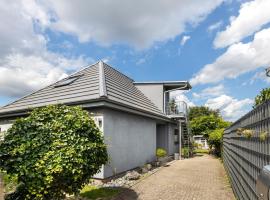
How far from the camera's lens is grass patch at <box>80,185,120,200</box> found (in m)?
8.11

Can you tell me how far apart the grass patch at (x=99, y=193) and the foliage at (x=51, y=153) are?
1.58 meters

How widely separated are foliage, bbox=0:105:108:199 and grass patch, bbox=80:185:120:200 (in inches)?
62.3

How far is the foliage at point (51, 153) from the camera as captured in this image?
19.4 feet

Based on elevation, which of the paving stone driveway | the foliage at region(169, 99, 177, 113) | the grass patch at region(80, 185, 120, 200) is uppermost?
the foliage at region(169, 99, 177, 113)

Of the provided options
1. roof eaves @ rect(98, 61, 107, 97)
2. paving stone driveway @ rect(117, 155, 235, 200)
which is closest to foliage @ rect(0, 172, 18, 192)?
paving stone driveway @ rect(117, 155, 235, 200)

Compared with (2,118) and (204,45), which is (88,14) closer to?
(204,45)

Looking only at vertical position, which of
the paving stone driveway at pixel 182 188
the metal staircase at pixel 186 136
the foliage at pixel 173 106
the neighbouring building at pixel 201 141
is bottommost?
the neighbouring building at pixel 201 141

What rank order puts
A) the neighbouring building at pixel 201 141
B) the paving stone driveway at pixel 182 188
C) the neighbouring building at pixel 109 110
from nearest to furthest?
1. the paving stone driveway at pixel 182 188
2. the neighbouring building at pixel 109 110
3. the neighbouring building at pixel 201 141

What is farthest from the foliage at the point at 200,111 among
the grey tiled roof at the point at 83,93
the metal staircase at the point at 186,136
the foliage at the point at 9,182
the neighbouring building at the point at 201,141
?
the foliage at the point at 9,182

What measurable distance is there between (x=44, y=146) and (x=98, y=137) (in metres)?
1.64

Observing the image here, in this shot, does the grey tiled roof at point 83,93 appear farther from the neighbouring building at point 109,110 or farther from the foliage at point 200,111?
the foliage at point 200,111

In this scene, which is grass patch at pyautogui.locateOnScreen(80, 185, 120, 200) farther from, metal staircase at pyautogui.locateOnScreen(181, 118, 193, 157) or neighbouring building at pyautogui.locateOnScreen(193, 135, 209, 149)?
neighbouring building at pyautogui.locateOnScreen(193, 135, 209, 149)

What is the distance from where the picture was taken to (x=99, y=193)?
8469 millimetres

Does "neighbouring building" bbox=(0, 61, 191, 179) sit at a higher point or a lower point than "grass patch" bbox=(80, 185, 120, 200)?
higher
